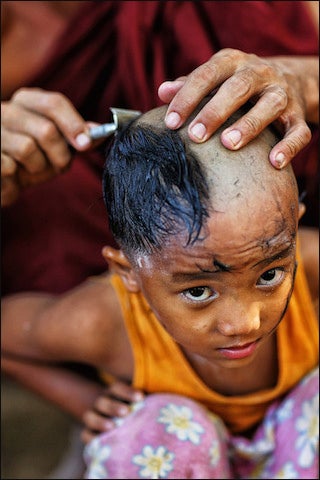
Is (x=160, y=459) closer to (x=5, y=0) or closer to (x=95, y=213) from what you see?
(x=95, y=213)

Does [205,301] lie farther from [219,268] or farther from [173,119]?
[173,119]

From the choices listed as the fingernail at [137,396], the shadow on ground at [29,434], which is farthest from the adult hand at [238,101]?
the shadow on ground at [29,434]

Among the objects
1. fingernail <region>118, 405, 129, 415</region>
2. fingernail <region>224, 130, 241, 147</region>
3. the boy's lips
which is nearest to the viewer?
fingernail <region>224, 130, 241, 147</region>

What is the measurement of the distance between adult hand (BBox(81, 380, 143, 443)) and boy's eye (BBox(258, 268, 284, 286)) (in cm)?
41

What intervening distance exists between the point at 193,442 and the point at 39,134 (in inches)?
20.3

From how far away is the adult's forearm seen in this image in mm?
1194

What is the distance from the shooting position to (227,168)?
2.88 feet

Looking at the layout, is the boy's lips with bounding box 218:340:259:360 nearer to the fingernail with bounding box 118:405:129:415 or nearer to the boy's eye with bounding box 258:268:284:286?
the boy's eye with bounding box 258:268:284:286

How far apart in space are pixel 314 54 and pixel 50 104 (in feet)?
1.75

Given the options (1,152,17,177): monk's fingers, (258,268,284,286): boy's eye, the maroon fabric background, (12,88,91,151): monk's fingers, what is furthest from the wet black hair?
the maroon fabric background

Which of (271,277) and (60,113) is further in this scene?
(60,113)

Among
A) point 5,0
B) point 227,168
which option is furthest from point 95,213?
point 227,168

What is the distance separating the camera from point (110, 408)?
128 centimetres

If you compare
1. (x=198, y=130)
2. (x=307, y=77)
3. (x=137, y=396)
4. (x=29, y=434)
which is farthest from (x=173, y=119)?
(x=29, y=434)
